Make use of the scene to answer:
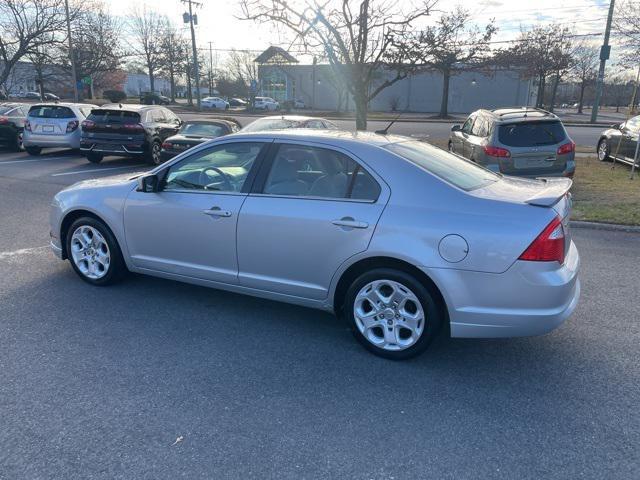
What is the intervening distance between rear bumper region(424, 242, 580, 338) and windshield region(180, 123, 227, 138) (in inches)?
390

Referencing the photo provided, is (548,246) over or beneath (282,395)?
over

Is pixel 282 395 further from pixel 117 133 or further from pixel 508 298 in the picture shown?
pixel 117 133

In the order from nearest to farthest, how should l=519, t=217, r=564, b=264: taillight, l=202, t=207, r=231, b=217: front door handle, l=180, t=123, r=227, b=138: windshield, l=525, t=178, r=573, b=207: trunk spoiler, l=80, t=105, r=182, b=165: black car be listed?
l=519, t=217, r=564, b=264: taillight, l=525, t=178, r=573, b=207: trunk spoiler, l=202, t=207, r=231, b=217: front door handle, l=180, t=123, r=227, b=138: windshield, l=80, t=105, r=182, b=165: black car

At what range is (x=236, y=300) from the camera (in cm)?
483

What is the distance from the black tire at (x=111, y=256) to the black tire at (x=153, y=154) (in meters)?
9.00

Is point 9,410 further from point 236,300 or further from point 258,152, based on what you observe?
point 258,152

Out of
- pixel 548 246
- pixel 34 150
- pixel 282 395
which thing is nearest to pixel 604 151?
pixel 548 246

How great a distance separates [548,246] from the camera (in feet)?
10.9

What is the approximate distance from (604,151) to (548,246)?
43.8 feet

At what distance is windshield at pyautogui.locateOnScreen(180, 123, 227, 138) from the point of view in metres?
12.4

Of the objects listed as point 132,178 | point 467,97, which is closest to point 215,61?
point 467,97

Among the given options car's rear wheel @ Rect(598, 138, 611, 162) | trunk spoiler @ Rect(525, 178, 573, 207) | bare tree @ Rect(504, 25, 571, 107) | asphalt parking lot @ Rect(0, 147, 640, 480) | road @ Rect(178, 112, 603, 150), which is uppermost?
bare tree @ Rect(504, 25, 571, 107)

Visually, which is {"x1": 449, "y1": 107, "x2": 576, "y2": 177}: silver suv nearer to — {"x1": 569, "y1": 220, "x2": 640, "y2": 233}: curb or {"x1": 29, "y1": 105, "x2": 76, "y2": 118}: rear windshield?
{"x1": 569, "y1": 220, "x2": 640, "y2": 233}: curb

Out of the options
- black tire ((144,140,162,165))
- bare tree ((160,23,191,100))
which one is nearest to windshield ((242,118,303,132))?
black tire ((144,140,162,165))
